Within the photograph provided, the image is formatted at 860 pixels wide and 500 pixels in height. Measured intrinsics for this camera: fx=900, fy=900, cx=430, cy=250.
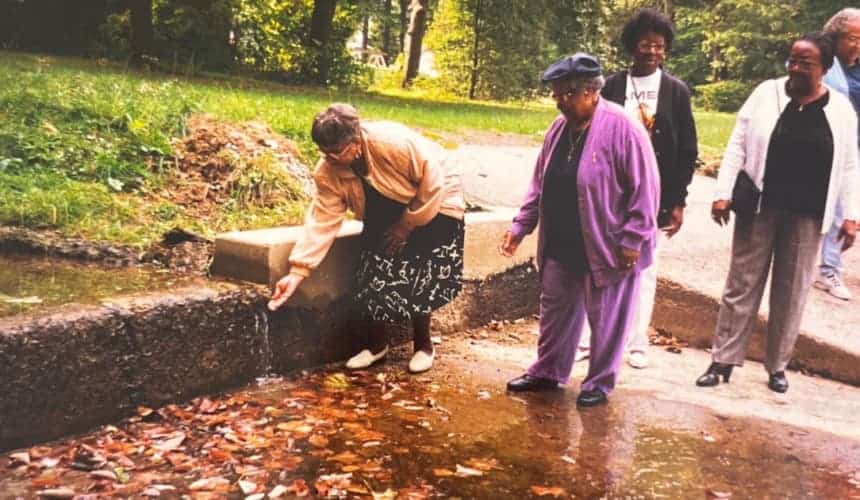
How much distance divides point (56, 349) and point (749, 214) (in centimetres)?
355

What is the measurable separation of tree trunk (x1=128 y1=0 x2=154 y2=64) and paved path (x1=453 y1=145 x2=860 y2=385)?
26.6 feet

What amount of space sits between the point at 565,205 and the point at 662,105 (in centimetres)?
102

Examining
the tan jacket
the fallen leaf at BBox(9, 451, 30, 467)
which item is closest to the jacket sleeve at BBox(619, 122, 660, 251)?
the tan jacket

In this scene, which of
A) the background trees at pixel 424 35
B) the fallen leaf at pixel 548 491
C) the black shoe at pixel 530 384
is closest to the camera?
the fallen leaf at pixel 548 491

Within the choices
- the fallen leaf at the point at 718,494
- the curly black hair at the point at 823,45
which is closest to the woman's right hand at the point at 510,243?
the fallen leaf at the point at 718,494

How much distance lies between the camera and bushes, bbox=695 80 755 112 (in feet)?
97.3

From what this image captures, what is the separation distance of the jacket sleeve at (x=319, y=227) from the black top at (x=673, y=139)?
68.6 inches

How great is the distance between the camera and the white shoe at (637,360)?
5594 millimetres

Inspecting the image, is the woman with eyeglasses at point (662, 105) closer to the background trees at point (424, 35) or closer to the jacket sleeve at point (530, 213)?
the jacket sleeve at point (530, 213)

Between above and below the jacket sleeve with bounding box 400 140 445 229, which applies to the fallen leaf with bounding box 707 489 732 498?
below

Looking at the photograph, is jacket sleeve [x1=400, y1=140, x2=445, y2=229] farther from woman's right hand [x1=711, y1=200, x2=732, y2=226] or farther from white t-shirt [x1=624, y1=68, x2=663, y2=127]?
woman's right hand [x1=711, y1=200, x2=732, y2=226]

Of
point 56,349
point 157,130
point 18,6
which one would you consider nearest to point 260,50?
point 18,6

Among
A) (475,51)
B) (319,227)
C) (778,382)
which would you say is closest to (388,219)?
(319,227)

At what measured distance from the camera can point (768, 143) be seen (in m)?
4.79
